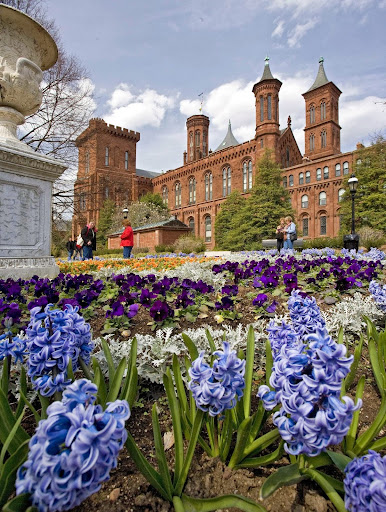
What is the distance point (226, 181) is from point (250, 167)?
4.52 m

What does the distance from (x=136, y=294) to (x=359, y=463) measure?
2.84 meters

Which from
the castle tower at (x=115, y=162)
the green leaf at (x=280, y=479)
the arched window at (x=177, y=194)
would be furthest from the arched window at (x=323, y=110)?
the green leaf at (x=280, y=479)

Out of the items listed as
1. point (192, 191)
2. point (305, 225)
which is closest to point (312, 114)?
point (305, 225)

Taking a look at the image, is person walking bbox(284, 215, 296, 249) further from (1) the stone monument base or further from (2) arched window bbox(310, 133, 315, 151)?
(2) arched window bbox(310, 133, 315, 151)

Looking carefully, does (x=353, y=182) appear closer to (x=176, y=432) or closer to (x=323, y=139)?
(x=176, y=432)

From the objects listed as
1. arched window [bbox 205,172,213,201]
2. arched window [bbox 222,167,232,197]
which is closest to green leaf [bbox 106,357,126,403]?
arched window [bbox 222,167,232,197]

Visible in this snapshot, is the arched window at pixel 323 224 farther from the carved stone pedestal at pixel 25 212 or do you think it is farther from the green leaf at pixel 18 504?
the green leaf at pixel 18 504

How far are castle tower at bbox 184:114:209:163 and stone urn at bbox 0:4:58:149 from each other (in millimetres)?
53625

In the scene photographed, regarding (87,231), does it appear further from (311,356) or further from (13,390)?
(311,356)

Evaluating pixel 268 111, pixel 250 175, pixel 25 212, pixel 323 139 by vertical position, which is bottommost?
pixel 25 212

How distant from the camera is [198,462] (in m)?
1.36

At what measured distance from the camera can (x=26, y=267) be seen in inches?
209

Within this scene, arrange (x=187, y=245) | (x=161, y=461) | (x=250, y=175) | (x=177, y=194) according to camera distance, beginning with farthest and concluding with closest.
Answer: (x=177, y=194) → (x=250, y=175) → (x=187, y=245) → (x=161, y=461)

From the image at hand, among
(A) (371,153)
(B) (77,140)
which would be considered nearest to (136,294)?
(B) (77,140)
